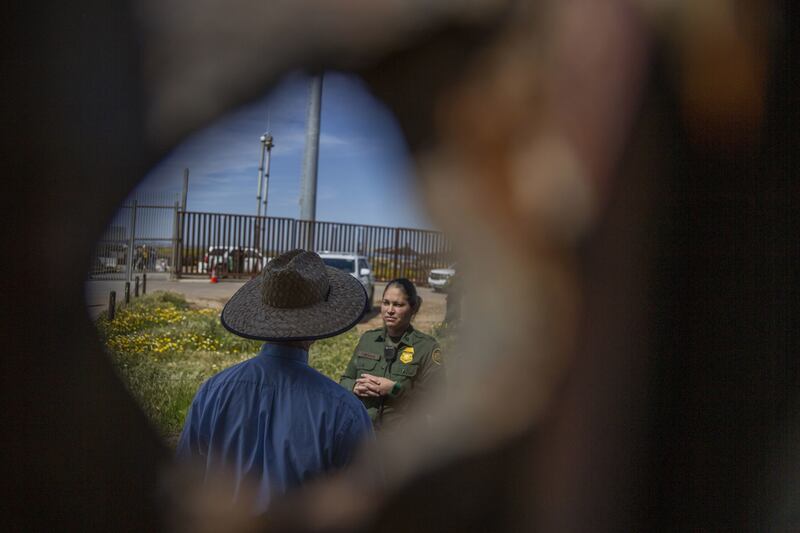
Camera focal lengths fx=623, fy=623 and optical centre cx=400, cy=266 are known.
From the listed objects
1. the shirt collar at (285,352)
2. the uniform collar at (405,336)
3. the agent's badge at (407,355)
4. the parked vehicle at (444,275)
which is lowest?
the agent's badge at (407,355)

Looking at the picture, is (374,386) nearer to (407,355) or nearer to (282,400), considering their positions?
(407,355)

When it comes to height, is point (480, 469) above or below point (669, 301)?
below

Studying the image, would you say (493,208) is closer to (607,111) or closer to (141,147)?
(607,111)

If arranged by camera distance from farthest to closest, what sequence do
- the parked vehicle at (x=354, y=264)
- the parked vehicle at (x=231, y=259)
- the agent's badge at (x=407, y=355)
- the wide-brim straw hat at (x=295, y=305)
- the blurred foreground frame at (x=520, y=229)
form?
the parked vehicle at (x=354, y=264) < the parked vehicle at (x=231, y=259) < the agent's badge at (x=407, y=355) < the wide-brim straw hat at (x=295, y=305) < the blurred foreground frame at (x=520, y=229)

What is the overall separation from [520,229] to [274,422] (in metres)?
0.54

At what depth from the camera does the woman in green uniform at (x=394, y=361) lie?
1866 mm

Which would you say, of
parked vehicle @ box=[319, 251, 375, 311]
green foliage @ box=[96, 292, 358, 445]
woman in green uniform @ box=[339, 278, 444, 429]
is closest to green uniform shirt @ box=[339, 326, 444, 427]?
woman in green uniform @ box=[339, 278, 444, 429]

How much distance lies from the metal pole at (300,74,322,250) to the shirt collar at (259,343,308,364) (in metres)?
0.32

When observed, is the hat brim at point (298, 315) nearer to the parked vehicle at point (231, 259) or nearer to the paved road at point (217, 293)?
the paved road at point (217, 293)

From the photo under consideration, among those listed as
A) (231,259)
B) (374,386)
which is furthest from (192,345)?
(374,386)

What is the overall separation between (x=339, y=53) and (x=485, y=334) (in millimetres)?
332

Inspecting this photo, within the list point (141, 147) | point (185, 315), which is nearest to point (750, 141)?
point (141, 147)

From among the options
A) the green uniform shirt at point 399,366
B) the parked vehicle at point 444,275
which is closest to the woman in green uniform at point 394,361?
the green uniform shirt at point 399,366

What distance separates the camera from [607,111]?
60 cm
